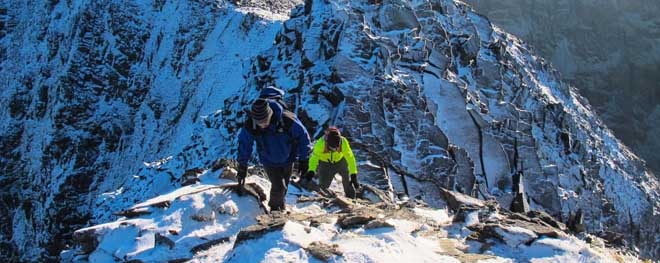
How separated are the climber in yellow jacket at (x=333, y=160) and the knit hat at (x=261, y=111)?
383 cm

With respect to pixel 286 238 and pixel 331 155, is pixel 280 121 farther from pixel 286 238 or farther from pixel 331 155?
pixel 331 155

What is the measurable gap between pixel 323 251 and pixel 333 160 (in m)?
6.10

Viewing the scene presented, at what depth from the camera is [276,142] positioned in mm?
9766

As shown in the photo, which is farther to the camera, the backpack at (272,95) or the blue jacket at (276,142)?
the blue jacket at (276,142)

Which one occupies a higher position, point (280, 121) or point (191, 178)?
point (280, 121)

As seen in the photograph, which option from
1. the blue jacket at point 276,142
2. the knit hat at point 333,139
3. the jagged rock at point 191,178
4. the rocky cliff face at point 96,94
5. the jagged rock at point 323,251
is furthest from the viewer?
the rocky cliff face at point 96,94

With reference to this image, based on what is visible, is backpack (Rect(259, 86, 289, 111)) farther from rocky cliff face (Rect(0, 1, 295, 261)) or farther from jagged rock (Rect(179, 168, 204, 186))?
rocky cliff face (Rect(0, 1, 295, 261))

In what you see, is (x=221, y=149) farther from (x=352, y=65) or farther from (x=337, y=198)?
(x=337, y=198)

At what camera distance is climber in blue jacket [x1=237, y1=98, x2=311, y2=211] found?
9.36 metres

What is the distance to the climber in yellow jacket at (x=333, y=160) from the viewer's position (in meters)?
13.1

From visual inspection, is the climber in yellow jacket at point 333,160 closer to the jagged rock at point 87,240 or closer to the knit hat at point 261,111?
the knit hat at point 261,111

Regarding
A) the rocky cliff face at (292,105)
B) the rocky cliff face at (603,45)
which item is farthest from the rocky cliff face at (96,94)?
the rocky cliff face at (603,45)

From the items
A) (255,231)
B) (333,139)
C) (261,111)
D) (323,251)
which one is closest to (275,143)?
(261,111)

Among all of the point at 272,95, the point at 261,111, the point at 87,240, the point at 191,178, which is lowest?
the point at 87,240
